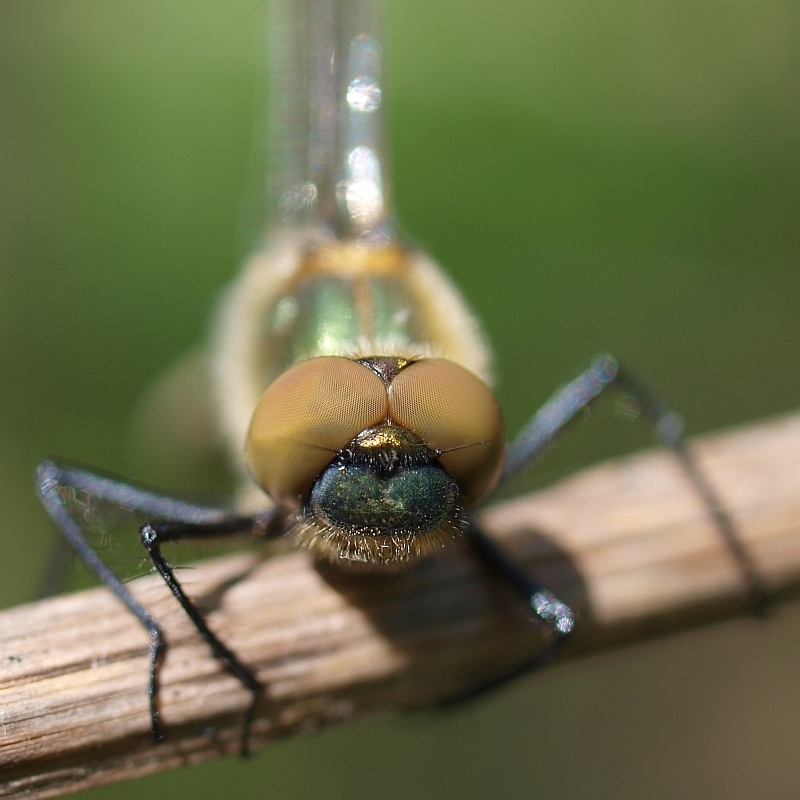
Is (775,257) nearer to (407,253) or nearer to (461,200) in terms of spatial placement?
(461,200)

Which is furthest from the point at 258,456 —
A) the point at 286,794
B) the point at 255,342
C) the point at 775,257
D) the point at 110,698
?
the point at 775,257

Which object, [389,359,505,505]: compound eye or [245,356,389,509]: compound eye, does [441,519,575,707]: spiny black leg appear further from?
[245,356,389,509]: compound eye

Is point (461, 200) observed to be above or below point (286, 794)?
above

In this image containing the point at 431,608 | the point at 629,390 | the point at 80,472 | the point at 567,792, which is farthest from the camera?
the point at 567,792

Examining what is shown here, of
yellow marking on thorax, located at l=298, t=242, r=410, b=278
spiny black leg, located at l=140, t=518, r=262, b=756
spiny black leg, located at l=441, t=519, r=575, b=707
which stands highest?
yellow marking on thorax, located at l=298, t=242, r=410, b=278

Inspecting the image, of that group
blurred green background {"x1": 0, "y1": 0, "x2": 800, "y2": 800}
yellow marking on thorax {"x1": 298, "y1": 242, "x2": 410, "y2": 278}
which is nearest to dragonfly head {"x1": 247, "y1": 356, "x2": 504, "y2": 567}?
yellow marking on thorax {"x1": 298, "y1": 242, "x2": 410, "y2": 278}

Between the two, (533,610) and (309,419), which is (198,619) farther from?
(533,610)

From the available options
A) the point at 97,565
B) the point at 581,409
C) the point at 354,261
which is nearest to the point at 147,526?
the point at 97,565
